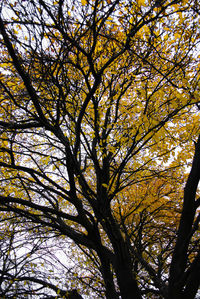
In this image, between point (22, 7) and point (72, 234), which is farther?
point (72, 234)

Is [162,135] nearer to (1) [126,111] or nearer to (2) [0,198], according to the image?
(1) [126,111]

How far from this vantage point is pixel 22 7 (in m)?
2.83

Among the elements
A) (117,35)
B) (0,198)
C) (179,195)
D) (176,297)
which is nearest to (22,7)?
(117,35)

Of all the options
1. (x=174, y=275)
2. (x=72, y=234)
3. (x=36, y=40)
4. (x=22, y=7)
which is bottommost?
(x=174, y=275)

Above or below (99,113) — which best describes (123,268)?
below

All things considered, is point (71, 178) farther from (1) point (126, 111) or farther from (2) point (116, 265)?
(1) point (126, 111)

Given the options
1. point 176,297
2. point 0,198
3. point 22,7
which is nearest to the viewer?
point 176,297

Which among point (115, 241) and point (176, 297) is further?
point (115, 241)

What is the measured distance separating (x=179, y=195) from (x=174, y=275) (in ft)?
20.0

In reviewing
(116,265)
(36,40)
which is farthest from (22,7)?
(116,265)

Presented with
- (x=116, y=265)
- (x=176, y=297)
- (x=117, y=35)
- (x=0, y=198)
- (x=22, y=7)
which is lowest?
(x=176, y=297)

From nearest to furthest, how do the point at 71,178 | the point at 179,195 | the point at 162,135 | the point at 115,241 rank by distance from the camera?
the point at 71,178 < the point at 115,241 < the point at 162,135 < the point at 179,195

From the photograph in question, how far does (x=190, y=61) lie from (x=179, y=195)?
5776 millimetres

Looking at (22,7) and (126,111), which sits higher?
(126,111)
